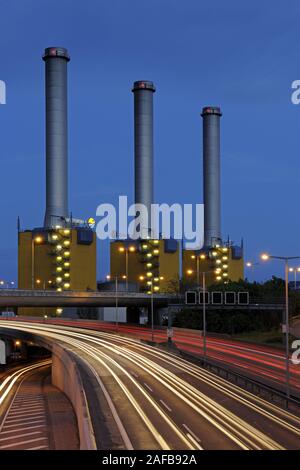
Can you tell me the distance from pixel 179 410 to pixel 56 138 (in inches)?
4899

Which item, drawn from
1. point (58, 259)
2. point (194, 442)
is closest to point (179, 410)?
point (194, 442)

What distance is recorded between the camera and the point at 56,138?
160250 millimetres

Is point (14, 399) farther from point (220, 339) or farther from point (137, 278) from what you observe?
point (137, 278)

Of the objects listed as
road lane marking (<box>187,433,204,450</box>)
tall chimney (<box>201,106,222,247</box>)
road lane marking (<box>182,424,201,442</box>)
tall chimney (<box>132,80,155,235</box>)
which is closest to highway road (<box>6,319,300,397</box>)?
road lane marking (<box>182,424,201,442</box>)

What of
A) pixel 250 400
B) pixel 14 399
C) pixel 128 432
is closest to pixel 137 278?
pixel 14 399

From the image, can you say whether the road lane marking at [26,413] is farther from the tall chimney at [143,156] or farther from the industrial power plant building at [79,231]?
the tall chimney at [143,156]

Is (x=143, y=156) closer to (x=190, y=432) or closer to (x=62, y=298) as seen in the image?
(x=62, y=298)

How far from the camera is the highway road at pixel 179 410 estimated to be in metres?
33.6

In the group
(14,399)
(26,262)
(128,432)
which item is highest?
(26,262)

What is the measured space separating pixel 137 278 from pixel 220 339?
89.6m

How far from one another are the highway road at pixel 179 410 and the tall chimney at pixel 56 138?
9065 cm

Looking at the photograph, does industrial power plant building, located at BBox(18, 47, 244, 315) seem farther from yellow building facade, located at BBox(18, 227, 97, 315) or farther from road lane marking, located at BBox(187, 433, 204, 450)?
road lane marking, located at BBox(187, 433, 204, 450)

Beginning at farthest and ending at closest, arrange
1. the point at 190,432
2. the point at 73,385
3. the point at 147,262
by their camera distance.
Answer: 1. the point at 147,262
2. the point at 73,385
3. the point at 190,432

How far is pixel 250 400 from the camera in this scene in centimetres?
4803
